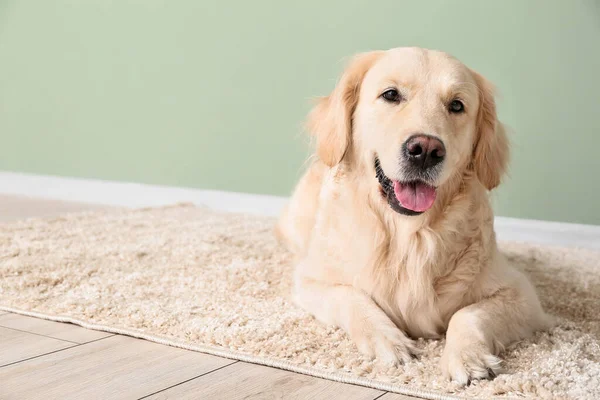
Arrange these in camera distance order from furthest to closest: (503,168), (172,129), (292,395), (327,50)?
(172,129) < (327,50) < (503,168) < (292,395)

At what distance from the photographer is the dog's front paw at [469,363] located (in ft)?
4.36

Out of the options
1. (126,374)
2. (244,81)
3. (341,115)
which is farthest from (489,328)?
(244,81)

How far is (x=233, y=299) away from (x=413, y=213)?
64 cm

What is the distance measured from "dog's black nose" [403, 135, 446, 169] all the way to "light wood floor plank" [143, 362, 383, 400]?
0.53 metres

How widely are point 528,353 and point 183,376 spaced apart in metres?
0.77

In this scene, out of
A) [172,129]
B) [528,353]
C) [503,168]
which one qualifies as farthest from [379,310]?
[172,129]

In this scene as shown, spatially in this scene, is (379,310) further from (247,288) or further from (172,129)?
(172,129)

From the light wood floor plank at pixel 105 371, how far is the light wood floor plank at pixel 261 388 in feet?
0.14

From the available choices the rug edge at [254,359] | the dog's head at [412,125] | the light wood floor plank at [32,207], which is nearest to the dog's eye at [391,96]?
the dog's head at [412,125]

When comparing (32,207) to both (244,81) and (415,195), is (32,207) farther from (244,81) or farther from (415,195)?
(415,195)

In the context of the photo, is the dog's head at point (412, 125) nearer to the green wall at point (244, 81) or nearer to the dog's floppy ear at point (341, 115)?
the dog's floppy ear at point (341, 115)

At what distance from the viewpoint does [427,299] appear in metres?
1.66

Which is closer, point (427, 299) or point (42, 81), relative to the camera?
point (427, 299)

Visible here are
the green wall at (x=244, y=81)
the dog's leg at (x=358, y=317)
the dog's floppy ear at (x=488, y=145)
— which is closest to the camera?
the dog's leg at (x=358, y=317)
